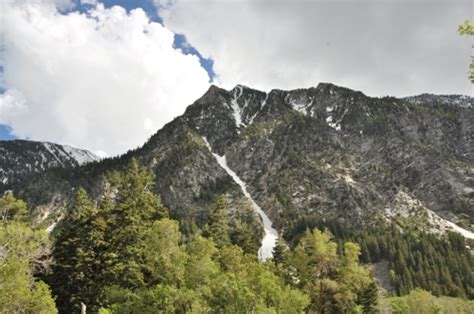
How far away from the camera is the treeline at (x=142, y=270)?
1523 inches

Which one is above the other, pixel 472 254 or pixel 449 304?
pixel 472 254

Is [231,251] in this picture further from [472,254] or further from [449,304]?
[472,254]

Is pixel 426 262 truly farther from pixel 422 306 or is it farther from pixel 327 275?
pixel 327 275

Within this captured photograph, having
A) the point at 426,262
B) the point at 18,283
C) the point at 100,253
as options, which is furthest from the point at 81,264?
the point at 426,262

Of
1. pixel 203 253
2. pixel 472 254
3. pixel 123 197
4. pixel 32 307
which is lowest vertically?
pixel 32 307

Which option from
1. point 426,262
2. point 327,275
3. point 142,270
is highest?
point 426,262

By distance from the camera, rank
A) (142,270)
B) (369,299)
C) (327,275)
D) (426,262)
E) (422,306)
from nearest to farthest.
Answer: (142,270), (327,275), (369,299), (422,306), (426,262)

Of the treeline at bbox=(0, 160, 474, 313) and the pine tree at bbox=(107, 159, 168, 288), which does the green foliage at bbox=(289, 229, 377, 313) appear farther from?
the pine tree at bbox=(107, 159, 168, 288)

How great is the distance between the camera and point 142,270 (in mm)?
49938

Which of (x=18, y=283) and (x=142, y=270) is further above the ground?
(x=142, y=270)

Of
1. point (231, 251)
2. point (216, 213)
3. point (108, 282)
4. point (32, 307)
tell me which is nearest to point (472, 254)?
point (216, 213)

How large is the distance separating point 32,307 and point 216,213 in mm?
44209

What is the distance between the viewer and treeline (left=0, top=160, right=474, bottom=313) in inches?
1523

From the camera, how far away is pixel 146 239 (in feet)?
167
